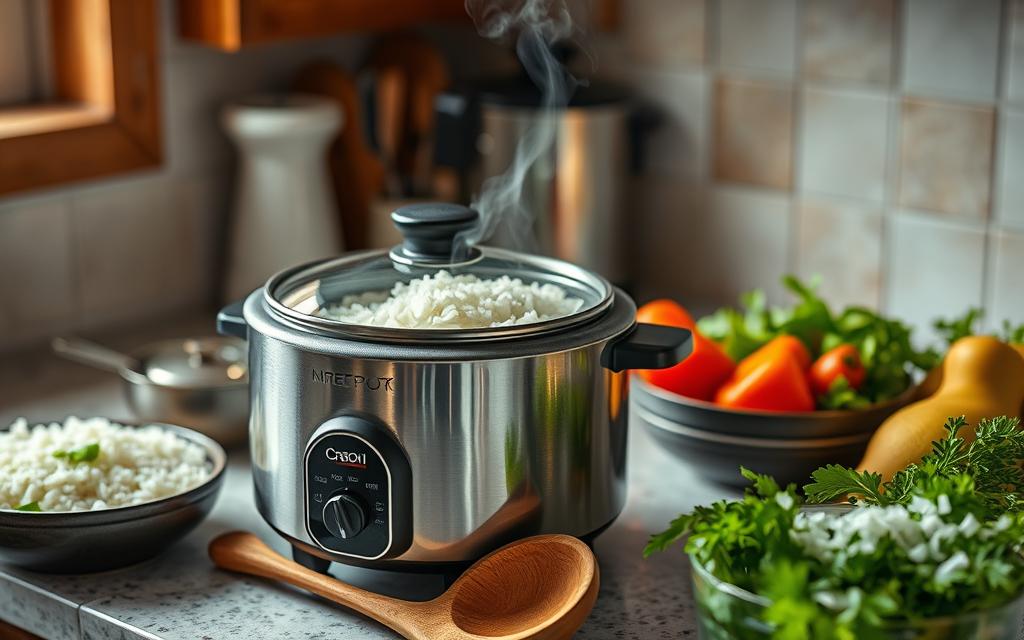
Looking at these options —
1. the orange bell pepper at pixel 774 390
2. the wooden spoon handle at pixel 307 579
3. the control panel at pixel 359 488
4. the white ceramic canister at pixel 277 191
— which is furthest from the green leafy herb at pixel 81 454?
the white ceramic canister at pixel 277 191

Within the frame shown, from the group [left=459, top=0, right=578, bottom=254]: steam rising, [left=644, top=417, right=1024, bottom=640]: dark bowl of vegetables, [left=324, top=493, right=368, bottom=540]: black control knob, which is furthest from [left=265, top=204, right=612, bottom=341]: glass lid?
[left=459, top=0, right=578, bottom=254]: steam rising

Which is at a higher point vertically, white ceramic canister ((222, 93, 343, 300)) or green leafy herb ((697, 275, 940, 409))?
white ceramic canister ((222, 93, 343, 300))

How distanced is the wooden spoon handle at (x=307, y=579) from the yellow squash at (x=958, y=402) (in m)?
0.41

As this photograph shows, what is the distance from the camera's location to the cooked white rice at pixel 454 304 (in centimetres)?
102

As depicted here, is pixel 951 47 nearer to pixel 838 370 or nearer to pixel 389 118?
pixel 838 370

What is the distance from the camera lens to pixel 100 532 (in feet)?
3.56

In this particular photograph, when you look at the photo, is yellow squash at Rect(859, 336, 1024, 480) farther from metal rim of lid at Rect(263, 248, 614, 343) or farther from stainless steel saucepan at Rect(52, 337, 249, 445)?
stainless steel saucepan at Rect(52, 337, 249, 445)

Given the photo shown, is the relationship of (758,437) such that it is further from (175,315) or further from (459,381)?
(175,315)

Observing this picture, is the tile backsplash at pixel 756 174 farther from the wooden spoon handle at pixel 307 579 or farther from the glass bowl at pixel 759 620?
the glass bowl at pixel 759 620

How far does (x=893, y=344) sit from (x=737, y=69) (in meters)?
0.65

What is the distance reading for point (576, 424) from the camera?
3.39 ft

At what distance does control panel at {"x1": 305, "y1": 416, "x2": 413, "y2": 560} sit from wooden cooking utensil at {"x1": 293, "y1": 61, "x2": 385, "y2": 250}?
0.93 metres

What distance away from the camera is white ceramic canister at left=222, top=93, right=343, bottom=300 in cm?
179

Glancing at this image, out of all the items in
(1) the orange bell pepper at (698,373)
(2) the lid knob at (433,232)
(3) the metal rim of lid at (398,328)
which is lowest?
(1) the orange bell pepper at (698,373)
